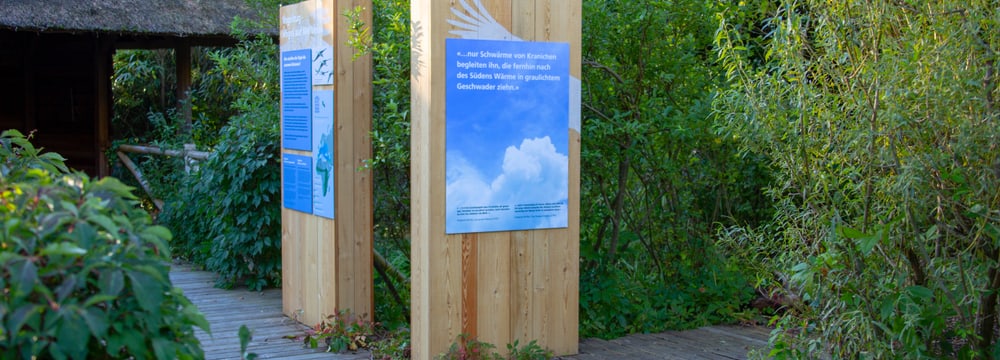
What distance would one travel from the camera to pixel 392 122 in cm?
587

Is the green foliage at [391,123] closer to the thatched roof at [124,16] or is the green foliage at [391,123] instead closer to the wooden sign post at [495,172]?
the wooden sign post at [495,172]

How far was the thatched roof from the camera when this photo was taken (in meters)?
10.1

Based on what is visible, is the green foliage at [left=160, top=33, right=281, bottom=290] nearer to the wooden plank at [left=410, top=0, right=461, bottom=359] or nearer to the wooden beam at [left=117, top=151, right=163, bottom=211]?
the wooden beam at [left=117, top=151, right=163, bottom=211]

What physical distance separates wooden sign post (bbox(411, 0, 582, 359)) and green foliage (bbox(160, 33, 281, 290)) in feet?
8.78

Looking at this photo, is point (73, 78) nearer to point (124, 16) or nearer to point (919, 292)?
point (124, 16)

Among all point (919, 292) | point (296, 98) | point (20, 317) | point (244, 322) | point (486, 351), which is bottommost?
point (244, 322)

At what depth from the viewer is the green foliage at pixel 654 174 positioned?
20.1 feet

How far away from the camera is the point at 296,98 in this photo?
6387 millimetres

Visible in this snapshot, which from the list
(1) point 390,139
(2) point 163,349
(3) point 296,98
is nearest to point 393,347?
(1) point 390,139

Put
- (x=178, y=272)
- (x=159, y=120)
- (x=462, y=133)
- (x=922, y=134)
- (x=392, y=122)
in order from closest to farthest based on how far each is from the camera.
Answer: (x=922, y=134), (x=462, y=133), (x=392, y=122), (x=178, y=272), (x=159, y=120)

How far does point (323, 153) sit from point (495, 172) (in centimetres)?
134

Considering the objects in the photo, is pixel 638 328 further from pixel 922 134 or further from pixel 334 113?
pixel 922 134

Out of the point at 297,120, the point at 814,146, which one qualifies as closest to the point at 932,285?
the point at 814,146

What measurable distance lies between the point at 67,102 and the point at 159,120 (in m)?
2.58
